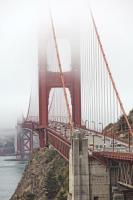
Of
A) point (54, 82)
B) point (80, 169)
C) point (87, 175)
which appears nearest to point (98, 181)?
point (87, 175)

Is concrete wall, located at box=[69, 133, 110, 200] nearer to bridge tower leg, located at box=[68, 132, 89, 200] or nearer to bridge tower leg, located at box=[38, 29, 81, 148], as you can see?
bridge tower leg, located at box=[68, 132, 89, 200]

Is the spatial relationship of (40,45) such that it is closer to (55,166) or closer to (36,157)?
(36,157)

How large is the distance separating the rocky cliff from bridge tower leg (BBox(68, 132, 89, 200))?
7858 mm

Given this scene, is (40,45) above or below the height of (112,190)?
above

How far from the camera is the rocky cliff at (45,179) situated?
3884 centimetres

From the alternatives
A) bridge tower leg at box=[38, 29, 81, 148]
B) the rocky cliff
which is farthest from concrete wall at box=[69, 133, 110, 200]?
bridge tower leg at box=[38, 29, 81, 148]

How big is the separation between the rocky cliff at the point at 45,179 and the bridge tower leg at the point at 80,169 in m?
7.86

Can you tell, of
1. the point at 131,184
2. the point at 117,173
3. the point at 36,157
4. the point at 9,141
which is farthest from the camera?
the point at 9,141

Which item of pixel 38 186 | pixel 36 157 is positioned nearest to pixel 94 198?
pixel 38 186

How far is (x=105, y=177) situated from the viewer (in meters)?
26.6

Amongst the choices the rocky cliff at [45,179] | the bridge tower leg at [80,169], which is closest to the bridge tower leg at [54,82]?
the rocky cliff at [45,179]

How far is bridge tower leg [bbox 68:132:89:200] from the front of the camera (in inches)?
1046

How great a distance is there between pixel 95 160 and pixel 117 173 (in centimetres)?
105

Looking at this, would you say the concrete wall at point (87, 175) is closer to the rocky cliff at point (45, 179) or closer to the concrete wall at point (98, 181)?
the concrete wall at point (98, 181)
